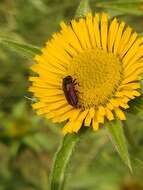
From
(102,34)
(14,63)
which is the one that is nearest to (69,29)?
(102,34)

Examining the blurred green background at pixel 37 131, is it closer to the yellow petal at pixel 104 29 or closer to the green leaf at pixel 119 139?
the yellow petal at pixel 104 29

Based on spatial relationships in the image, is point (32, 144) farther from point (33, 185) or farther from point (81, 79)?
point (81, 79)

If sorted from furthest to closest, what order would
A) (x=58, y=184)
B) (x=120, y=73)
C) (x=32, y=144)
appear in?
(x=32, y=144) → (x=120, y=73) → (x=58, y=184)

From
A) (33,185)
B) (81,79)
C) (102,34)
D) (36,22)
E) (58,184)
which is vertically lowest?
(33,185)

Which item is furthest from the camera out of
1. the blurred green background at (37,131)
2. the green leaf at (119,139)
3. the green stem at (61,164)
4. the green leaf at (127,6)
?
the blurred green background at (37,131)

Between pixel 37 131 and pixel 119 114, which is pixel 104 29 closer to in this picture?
pixel 119 114

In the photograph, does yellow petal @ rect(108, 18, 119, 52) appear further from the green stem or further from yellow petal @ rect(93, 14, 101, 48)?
the green stem

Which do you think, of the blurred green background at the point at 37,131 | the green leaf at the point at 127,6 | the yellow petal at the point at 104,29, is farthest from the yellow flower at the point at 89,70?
the blurred green background at the point at 37,131
